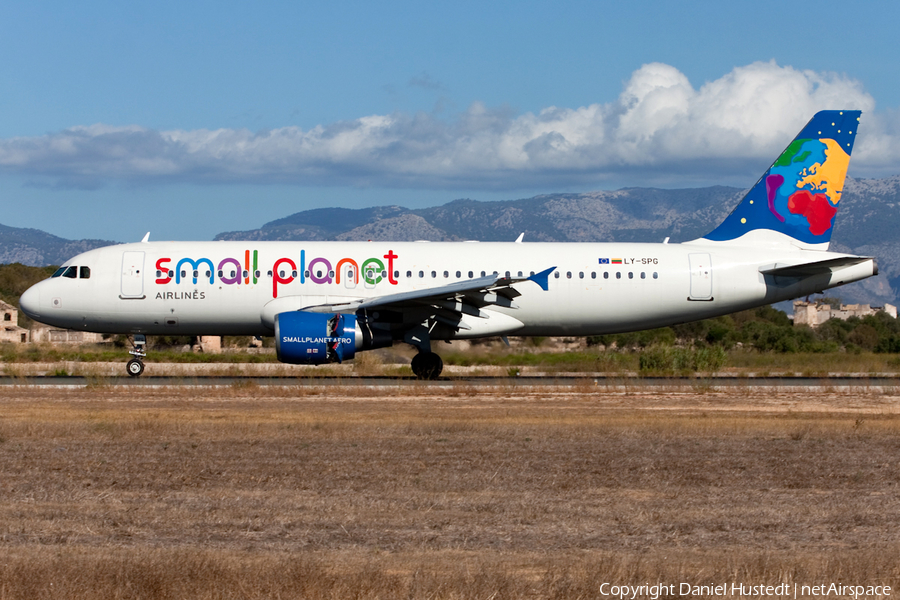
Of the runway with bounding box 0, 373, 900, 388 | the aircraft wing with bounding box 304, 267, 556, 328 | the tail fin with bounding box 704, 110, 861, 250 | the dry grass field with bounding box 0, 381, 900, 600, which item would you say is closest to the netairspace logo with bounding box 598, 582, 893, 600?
the dry grass field with bounding box 0, 381, 900, 600

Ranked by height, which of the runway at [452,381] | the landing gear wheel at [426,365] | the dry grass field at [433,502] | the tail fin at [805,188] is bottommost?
the dry grass field at [433,502]

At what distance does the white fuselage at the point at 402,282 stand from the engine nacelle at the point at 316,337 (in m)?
1.47

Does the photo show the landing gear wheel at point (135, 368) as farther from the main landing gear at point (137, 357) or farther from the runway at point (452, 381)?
the runway at point (452, 381)

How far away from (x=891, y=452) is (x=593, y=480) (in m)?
4.81

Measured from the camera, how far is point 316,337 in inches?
885

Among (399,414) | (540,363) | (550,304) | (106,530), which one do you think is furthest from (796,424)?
(540,363)

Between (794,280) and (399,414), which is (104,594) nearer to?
(399,414)

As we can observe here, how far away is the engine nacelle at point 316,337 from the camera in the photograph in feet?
73.5

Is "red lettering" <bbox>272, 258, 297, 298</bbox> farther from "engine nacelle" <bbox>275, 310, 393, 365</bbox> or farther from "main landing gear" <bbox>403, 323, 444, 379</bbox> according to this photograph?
"main landing gear" <bbox>403, 323, 444, 379</bbox>

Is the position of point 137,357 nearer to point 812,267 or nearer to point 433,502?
point 812,267

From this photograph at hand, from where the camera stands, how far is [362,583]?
6.31 meters

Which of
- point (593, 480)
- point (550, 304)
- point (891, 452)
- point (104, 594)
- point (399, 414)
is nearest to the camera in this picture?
point (104, 594)

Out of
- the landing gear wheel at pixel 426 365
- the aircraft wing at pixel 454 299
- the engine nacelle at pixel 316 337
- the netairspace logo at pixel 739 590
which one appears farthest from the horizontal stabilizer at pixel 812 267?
the netairspace logo at pixel 739 590

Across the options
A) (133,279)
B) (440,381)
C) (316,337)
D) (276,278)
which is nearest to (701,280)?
(440,381)
